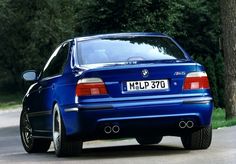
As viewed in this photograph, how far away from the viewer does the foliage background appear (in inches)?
860

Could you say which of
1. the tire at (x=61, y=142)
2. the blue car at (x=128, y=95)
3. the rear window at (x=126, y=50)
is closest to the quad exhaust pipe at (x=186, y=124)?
the blue car at (x=128, y=95)

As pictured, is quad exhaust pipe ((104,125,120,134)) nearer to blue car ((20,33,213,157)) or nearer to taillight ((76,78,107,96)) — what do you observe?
blue car ((20,33,213,157))

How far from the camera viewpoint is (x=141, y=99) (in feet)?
30.5

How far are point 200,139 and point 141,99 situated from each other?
129cm

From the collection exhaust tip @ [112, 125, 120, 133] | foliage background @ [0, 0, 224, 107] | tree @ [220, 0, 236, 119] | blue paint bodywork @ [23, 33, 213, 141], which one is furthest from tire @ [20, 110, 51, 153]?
foliage background @ [0, 0, 224, 107]

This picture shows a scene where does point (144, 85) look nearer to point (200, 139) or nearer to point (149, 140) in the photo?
point (200, 139)

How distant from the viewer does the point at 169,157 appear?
9.38 m

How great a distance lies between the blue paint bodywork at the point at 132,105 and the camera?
923 cm

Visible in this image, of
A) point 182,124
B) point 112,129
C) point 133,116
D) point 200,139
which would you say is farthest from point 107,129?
point 200,139

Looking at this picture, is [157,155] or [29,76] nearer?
[157,155]

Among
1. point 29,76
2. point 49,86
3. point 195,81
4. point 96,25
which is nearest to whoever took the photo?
point 195,81

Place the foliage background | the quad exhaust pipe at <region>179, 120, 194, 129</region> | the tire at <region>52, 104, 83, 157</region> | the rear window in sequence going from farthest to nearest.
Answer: the foliage background < the rear window < the tire at <region>52, 104, 83, 157</region> < the quad exhaust pipe at <region>179, 120, 194, 129</region>

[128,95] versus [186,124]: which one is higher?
[128,95]

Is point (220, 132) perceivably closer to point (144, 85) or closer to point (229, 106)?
point (144, 85)
